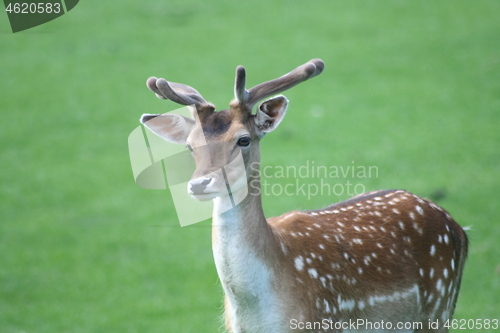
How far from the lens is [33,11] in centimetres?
1240

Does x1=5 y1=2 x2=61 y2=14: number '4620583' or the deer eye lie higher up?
x1=5 y1=2 x2=61 y2=14: number '4620583'

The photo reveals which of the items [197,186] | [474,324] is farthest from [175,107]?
[197,186]

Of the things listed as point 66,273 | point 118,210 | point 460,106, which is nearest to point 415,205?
point 66,273

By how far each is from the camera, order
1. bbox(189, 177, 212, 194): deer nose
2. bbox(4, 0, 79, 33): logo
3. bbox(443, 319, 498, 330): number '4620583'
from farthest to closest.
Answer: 1. bbox(4, 0, 79, 33): logo
2. bbox(443, 319, 498, 330): number '4620583'
3. bbox(189, 177, 212, 194): deer nose

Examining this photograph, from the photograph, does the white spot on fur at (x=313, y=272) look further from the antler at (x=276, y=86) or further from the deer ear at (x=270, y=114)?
the antler at (x=276, y=86)

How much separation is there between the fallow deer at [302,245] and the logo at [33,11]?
9004 mm

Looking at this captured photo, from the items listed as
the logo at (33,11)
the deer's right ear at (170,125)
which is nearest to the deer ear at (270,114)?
the deer's right ear at (170,125)

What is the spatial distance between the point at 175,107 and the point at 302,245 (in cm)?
564

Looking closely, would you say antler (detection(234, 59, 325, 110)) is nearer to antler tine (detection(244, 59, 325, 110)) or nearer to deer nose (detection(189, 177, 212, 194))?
antler tine (detection(244, 59, 325, 110))

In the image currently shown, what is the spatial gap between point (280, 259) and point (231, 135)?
909 millimetres

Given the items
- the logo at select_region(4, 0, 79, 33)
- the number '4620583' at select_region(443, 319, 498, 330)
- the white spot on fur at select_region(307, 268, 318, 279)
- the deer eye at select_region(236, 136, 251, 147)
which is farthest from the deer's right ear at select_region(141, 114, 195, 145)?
the logo at select_region(4, 0, 79, 33)

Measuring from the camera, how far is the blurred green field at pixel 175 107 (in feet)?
25.2

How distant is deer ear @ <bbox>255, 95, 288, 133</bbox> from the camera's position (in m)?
4.15

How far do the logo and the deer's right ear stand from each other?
29.0 feet
